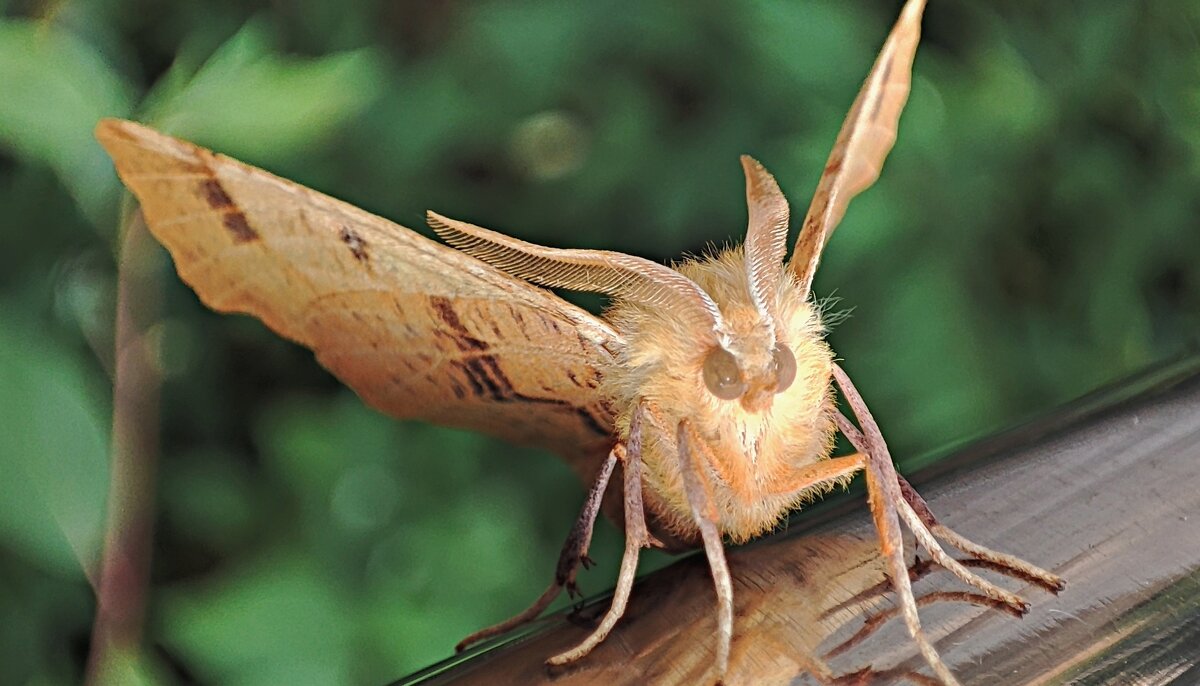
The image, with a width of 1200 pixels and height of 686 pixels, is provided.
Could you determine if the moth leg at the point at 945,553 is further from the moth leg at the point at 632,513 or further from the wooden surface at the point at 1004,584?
the moth leg at the point at 632,513

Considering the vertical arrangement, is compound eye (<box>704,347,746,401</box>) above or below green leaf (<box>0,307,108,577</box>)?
above

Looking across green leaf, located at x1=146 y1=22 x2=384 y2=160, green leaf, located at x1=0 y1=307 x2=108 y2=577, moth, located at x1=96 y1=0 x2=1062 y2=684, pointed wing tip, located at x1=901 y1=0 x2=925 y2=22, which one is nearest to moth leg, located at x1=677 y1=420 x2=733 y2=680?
moth, located at x1=96 y1=0 x2=1062 y2=684

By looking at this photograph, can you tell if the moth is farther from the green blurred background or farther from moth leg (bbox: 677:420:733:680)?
the green blurred background

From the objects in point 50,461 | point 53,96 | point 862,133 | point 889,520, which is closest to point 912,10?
point 862,133

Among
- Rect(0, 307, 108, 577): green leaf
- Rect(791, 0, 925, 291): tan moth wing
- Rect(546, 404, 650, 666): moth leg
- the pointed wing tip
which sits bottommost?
Rect(0, 307, 108, 577): green leaf

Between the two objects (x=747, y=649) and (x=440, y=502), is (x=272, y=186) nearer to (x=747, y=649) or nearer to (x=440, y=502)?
(x=747, y=649)

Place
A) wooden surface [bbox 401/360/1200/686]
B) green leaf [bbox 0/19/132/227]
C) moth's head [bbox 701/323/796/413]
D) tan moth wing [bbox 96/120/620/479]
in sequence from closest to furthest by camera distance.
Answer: wooden surface [bbox 401/360/1200/686] → tan moth wing [bbox 96/120/620/479] → moth's head [bbox 701/323/796/413] → green leaf [bbox 0/19/132/227]

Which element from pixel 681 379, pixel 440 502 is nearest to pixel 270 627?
pixel 440 502

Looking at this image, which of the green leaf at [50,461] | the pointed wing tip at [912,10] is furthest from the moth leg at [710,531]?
the green leaf at [50,461]
